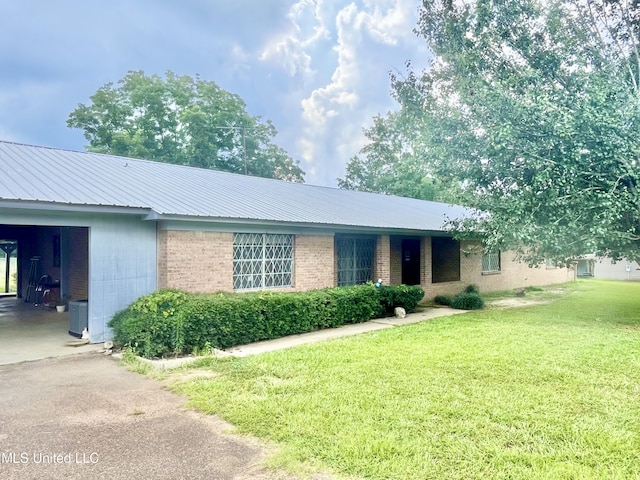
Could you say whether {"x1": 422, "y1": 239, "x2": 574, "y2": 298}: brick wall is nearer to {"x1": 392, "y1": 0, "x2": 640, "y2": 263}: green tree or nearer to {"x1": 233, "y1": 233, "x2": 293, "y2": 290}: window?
{"x1": 392, "y1": 0, "x2": 640, "y2": 263}: green tree

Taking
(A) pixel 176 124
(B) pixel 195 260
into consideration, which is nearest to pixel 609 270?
(B) pixel 195 260

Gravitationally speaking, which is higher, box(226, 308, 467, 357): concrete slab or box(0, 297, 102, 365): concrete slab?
box(0, 297, 102, 365): concrete slab

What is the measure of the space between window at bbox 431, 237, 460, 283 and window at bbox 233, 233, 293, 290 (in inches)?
321

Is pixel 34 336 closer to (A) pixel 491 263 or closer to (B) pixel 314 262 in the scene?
(B) pixel 314 262

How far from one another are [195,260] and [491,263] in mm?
13284

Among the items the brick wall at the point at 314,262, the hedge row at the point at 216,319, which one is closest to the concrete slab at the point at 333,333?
the hedge row at the point at 216,319

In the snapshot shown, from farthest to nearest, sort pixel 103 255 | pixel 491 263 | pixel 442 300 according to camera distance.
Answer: pixel 491 263
pixel 442 300
pixel 103 255

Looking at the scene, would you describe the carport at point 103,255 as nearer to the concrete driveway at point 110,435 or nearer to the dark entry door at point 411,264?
the concrete driveway at point 110,435

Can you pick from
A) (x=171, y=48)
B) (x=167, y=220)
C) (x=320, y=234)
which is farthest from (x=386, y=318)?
(x=171, y=48)

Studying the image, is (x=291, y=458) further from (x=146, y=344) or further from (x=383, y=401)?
(x=146, y=344)

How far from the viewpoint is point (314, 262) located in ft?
37.5

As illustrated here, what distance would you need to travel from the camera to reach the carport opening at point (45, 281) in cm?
966

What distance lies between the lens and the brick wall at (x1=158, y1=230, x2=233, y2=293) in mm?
8672

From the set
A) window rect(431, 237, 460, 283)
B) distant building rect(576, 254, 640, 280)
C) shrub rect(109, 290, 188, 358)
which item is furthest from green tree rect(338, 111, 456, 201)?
shrub rect(109, 290, 188, 358)
